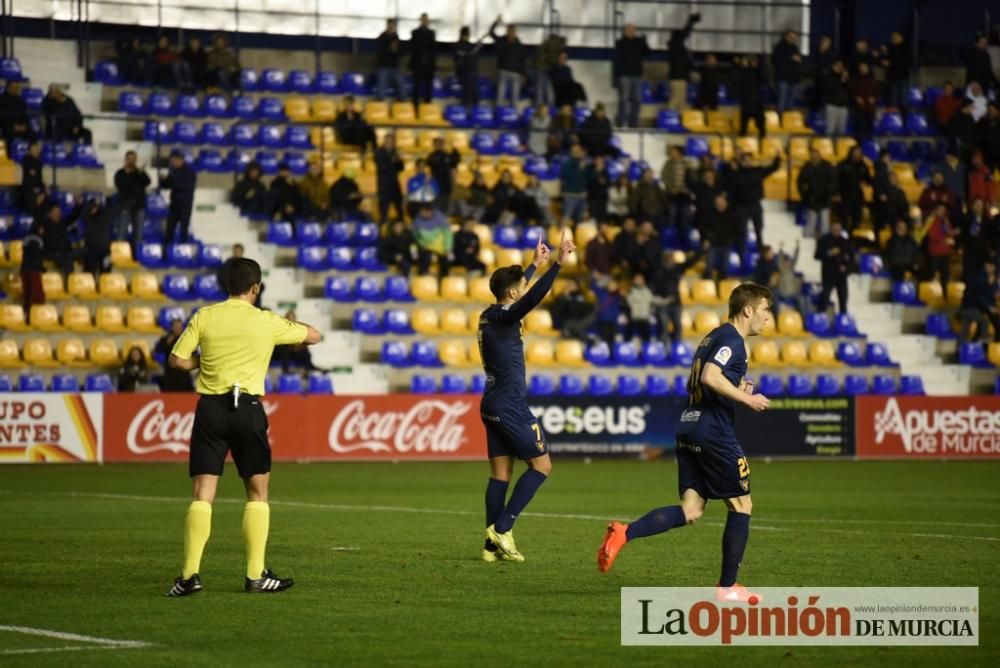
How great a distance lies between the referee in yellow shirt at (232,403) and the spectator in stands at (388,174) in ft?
73.4

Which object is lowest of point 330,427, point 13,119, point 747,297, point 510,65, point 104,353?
point 330,427

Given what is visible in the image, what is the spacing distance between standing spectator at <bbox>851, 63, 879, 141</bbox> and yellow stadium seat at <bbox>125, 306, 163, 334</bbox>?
16937 mm

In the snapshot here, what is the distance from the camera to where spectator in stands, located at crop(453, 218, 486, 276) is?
33.0 m

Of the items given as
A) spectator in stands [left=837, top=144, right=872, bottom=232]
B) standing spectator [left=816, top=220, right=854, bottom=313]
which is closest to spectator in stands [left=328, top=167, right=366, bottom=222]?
standing spectator [left=816, top=220, right=854, bottom=313]

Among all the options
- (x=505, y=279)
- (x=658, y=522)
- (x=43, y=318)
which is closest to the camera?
(x=658, y=522)

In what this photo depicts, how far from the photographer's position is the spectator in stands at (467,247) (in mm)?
32969

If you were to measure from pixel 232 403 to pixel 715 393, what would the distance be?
3.15 m

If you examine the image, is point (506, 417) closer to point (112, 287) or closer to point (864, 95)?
point (112, 287)

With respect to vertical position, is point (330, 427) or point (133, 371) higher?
Result: point (133, 371)

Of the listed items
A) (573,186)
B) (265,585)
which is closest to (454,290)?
(573,186)

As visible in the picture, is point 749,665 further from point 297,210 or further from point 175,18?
point 175,18

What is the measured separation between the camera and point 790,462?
97.9ft

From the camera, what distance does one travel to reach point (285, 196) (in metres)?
33.5

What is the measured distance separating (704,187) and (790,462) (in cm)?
693
